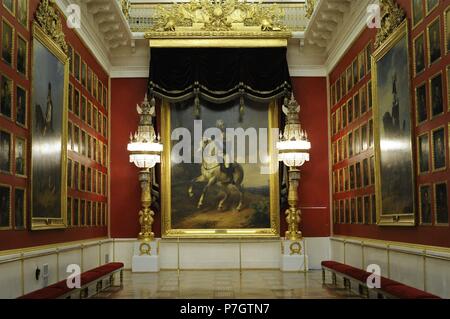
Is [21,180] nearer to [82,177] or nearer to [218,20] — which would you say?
[82,177]

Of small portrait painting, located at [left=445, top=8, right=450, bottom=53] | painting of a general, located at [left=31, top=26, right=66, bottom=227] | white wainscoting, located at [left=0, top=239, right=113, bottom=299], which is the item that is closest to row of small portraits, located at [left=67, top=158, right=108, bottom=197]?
painting of a general, located at [left=31, top=26, right=66, bottom=227]

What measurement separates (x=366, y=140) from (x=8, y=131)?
27.5 feet

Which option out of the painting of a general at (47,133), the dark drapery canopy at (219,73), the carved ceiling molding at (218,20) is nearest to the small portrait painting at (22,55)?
the painting of a general at (47,133)

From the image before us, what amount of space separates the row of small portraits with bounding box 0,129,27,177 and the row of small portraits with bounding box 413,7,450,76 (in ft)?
23.0

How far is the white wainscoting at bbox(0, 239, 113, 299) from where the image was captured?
9.99m

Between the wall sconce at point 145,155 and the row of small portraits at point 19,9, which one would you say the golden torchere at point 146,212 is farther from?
the row of small portraits at point 19,9

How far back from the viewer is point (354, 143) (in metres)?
16.3

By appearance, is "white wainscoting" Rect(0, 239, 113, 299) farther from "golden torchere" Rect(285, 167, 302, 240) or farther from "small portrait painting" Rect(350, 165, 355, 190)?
"small portrait painting" Rect(350, 165, 355, 190)

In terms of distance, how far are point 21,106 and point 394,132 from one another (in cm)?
702

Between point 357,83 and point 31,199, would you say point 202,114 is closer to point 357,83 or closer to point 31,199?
point 357,83

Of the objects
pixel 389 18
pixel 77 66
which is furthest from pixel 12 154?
pixel 389 18

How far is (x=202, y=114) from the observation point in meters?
→ 19.7

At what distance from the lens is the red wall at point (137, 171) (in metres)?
19.6
